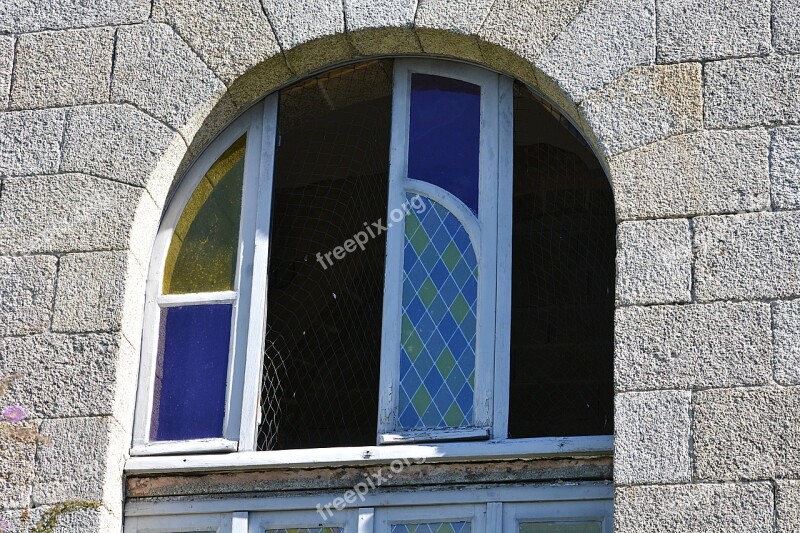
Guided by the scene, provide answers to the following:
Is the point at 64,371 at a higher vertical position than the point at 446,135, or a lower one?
lower

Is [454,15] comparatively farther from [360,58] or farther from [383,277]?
[383,277]

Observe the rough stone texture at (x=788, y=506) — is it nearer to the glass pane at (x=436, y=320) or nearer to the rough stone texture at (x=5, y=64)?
the glass pane at (x=436, y=320)

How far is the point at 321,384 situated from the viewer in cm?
623

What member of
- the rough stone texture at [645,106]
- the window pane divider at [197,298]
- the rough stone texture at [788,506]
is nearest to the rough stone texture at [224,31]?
→ the window pane divider at [197,298]

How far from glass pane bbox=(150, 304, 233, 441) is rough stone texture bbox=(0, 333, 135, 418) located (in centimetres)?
23

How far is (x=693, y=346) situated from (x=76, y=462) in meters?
2.26

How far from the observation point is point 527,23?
6059 millimetres

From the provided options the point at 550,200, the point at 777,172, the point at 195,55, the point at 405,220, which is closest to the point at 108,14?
the point at 195,55

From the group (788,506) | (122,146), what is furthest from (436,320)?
(788,506)

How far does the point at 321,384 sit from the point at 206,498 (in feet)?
2.35

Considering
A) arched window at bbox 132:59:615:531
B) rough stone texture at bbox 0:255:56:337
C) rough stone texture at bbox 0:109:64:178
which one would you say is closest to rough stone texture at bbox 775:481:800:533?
arched window at bbox 132:59:615:531

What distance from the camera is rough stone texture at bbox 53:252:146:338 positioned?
231 inches

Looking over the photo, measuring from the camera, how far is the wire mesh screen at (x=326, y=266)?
20.2ft

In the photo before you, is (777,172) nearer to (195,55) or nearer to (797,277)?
(797,277)
